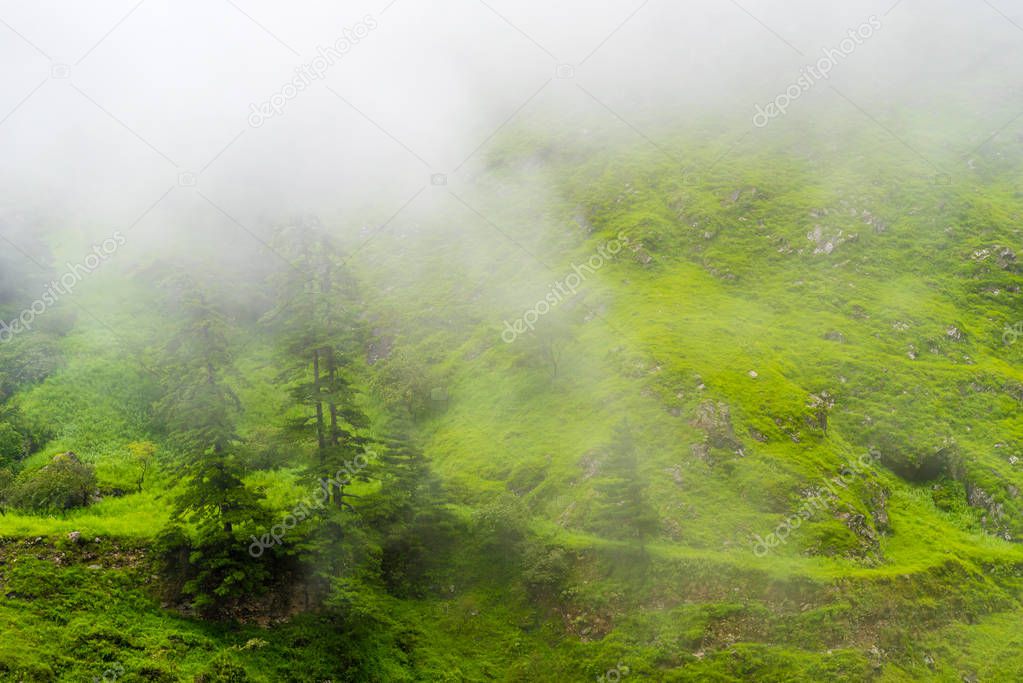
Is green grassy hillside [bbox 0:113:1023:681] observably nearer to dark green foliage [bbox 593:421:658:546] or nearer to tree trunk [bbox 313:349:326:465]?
dark green foliage [bbox 593:421:658:546]

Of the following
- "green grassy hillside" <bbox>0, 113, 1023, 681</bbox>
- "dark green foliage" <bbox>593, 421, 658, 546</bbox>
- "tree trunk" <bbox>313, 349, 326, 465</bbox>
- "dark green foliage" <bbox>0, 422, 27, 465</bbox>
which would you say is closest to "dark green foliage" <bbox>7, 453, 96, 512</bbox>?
"green grassy hillside" <bbox>0, 113, 1023, 681</bbox>

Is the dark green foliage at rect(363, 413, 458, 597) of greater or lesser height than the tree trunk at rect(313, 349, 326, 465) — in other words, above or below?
below

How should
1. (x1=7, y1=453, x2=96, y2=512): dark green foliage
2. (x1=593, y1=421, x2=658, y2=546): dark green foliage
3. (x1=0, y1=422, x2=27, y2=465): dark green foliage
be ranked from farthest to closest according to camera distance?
(x1=0, y1=422, x2=27, y2=465): dark green foliage, (x1=7, y1=453, x2=96, y2=512): dark green foliage, (x1=593, y1=421, x2=658, y2=546): dark green foliage

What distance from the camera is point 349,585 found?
120ft

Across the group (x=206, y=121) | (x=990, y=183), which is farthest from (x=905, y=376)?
(x=206, y=121)

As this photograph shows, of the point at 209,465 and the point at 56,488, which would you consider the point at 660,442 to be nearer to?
the point at 209,465

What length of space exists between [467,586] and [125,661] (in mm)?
18497

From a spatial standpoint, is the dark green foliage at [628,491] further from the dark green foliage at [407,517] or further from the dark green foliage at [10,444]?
the dark green foliage at [10,444]

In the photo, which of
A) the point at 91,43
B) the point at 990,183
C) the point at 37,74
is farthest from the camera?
the point at 91,43

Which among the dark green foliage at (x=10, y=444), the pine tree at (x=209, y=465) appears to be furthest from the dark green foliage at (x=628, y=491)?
the dark green foliage at (x=10, y=444)

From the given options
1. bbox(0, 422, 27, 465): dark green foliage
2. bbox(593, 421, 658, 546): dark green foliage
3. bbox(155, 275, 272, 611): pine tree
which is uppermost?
bbox(0, 422, 27, 465): dark green foliage

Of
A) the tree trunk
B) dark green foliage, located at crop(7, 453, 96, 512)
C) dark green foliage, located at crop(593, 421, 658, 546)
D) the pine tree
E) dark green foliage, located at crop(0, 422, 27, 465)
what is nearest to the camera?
the pine tree

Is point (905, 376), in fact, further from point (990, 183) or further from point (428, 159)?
point (428, 159)

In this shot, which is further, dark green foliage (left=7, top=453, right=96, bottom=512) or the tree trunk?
dark green foliage (left=7, top=453, right=96, bottom=512)
